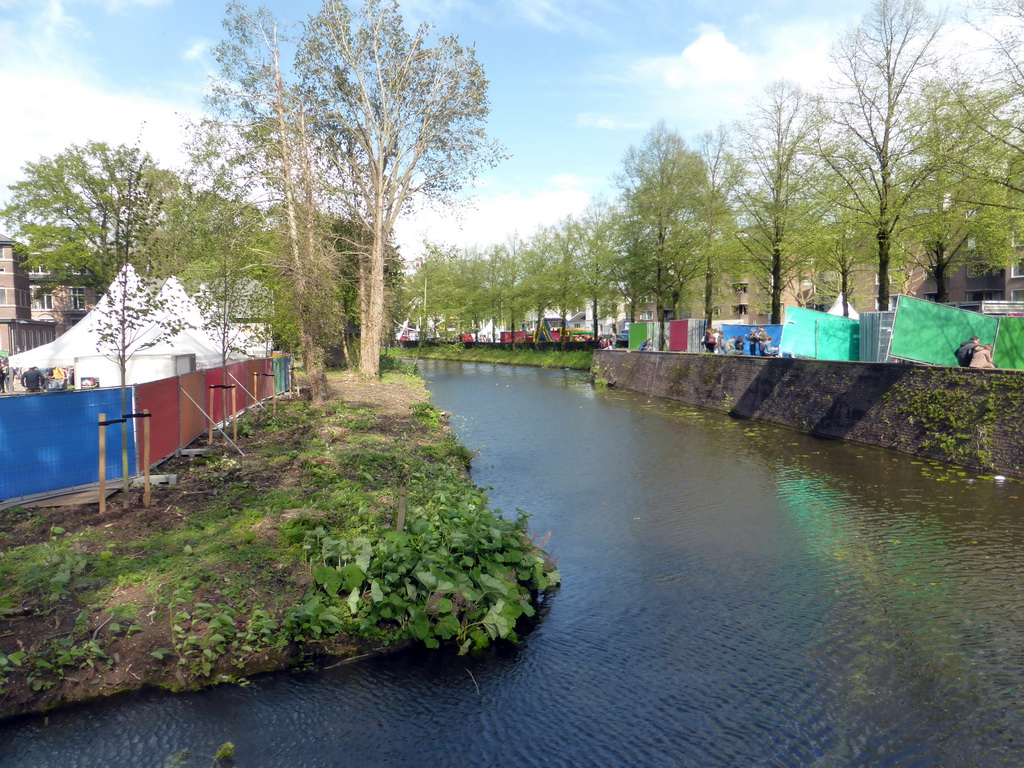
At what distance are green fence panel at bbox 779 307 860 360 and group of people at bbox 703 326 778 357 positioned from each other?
5.48 m

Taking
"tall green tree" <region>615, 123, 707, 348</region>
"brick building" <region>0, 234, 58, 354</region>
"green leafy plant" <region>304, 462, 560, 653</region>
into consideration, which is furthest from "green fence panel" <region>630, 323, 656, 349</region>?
"brick building" <region>0, 234, 58, 354</region>

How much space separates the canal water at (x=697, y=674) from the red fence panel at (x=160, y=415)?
562cm

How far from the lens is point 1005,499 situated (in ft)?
40.0

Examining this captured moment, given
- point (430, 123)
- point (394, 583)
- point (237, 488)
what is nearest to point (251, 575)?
point (394, 583)

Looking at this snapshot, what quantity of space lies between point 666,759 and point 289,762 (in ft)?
8.68

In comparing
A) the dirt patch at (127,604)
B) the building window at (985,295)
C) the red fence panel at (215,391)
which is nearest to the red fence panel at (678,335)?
the red fence panel at (215,391)

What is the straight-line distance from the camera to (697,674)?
6.28 meters

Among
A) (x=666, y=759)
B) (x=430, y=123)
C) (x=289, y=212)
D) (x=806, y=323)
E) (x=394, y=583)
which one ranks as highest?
(x=430, y=123)

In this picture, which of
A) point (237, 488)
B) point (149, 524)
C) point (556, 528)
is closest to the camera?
point (149, 524)

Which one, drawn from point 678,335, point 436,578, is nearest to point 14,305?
point 678,335

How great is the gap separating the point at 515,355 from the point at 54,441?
56436 millimetres

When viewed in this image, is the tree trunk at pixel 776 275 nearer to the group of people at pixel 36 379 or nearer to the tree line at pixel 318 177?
the tree line at pixel 318 177

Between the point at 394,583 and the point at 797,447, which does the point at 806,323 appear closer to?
the point at 797,447

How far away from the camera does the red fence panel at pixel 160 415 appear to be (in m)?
10.5
